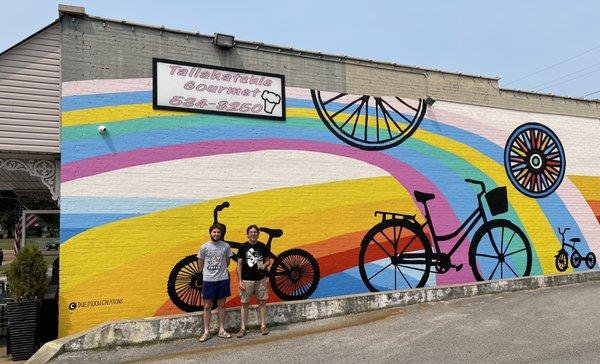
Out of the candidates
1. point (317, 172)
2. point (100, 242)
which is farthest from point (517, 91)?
point (100, 242)

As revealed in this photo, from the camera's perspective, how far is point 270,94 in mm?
8977

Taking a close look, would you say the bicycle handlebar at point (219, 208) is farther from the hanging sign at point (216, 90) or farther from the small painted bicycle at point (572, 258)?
the small painted bicycle at point (572, 258)

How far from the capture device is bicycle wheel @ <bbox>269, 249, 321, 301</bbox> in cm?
863

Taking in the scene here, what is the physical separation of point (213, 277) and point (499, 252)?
6891mm

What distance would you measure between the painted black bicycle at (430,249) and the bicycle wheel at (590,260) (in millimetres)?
2023

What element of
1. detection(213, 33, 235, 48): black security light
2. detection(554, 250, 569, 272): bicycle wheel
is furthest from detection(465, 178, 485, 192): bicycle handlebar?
detection(213, 33, 235, 48): black security light

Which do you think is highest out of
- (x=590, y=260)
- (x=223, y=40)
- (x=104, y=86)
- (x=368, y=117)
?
(x=223, y=40)

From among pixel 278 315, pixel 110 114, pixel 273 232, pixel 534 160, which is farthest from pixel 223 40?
pixel 534 160

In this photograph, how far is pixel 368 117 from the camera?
979 centimetres

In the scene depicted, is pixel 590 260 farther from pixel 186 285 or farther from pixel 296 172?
pixel 186 285

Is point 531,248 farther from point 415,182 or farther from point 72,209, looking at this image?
point 72,209

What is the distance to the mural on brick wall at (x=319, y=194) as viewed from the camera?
755 centimetres

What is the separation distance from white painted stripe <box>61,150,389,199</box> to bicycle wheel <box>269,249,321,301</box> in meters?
1.35

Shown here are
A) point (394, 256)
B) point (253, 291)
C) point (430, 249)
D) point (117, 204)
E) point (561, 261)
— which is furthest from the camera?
point (561, 261)
